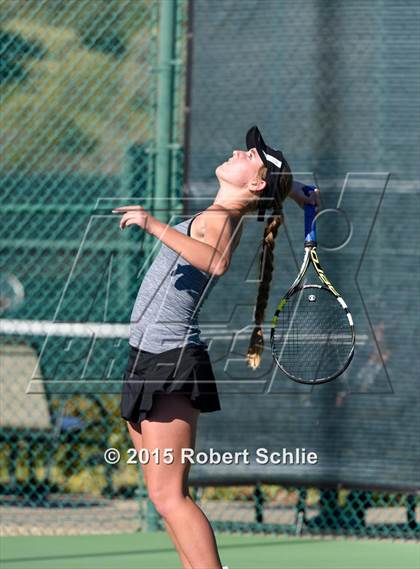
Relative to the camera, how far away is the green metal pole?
5973 mm

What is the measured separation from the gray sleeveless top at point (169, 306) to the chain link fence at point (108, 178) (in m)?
2.01

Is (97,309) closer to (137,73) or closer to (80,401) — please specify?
(80,401)

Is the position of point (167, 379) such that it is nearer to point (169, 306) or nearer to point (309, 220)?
point (169, 306)

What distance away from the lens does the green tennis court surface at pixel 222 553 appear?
5.15 m

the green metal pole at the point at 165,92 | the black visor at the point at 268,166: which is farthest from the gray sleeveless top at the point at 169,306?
the green metal pole at the point at 165,92

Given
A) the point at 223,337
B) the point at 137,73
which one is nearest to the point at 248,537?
the point at 223,337

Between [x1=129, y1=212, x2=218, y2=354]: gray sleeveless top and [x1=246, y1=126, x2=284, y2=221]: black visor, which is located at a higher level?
[x1=246, y1=126, x2=284, y2=221]: black visor

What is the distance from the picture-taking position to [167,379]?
3.53 metres

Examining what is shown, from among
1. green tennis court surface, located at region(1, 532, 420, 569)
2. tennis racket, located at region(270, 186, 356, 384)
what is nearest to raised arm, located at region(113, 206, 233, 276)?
tennis racket, located at region(270, 186, 356, 384)

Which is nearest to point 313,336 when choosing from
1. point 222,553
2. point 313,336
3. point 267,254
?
point 313,336

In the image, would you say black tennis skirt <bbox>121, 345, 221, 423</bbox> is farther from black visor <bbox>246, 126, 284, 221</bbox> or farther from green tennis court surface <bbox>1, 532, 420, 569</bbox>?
green tennis court surface <bbox>1, 532, 420, 569</bbox>

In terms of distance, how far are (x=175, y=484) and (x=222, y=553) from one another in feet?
6.38

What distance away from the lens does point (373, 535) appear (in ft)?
18.9

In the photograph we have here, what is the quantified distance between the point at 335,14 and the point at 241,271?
4.11 ft
